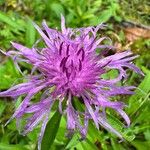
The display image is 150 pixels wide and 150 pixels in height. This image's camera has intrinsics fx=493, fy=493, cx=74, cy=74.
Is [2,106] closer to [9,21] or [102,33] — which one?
[9,21]

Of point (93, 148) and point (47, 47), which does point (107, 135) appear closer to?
point (93, 148)

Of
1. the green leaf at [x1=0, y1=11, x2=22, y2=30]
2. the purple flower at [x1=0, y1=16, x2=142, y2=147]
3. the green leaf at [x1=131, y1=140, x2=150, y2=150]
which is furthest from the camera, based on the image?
the green leaf at [x1=0, y1=11, x2=22, y2=30]

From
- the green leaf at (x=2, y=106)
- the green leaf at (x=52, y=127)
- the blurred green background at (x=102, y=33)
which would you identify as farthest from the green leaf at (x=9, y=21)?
the green leaf at (x=52, y=127)

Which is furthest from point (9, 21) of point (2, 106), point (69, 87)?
point (69, 87)

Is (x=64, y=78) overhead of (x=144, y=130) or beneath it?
overhead

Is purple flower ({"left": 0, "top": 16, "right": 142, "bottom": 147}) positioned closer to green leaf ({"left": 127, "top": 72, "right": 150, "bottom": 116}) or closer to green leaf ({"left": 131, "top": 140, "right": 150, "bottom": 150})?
green leaf ({"left": 127, "top": 72, "right": 150, "bottom": 116})

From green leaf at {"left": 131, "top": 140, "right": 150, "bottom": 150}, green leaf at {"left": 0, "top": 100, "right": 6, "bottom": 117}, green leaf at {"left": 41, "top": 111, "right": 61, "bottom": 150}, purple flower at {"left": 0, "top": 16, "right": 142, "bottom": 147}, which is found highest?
purple flower at {"left": 0, "top": 16, "right": 142, "bottom": 147}

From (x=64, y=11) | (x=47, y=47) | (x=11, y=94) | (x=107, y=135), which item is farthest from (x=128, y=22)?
(x=11, y=94)

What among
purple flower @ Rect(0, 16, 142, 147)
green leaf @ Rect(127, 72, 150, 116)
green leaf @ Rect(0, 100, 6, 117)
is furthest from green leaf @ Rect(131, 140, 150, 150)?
purple flower @ Rect(0, 16, 142, 147)
